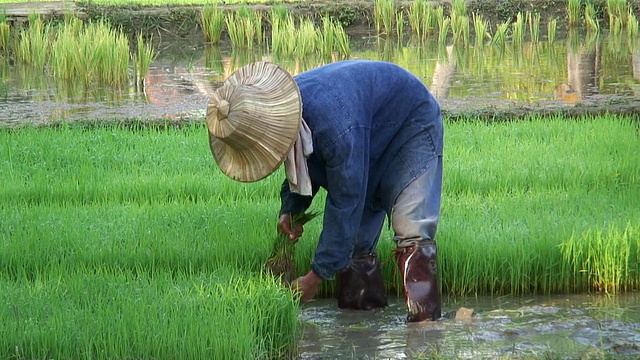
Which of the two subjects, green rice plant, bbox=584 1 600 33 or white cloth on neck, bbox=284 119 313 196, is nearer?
white cloth on neck, bbox=284 119 313 196

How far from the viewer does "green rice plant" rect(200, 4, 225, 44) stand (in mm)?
13336

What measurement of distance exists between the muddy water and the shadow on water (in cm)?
351

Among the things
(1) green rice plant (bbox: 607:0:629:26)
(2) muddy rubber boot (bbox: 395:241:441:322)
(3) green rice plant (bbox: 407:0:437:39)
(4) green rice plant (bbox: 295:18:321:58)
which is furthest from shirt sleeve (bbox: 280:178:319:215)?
(1) green rice plant (bbox: 607:0:629:26)

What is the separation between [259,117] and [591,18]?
11093mm

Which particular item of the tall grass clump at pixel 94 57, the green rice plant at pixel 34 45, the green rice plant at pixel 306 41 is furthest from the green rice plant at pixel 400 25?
the tall grass clump at pixel 94 57

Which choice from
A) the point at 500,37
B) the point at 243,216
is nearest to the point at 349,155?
the point at 243,216

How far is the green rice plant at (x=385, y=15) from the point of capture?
13711mm

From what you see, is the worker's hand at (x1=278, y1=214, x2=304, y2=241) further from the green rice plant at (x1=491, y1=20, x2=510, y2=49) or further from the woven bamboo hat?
the green rice plant at (x1=491, y1=20, x2=510, y2=49)

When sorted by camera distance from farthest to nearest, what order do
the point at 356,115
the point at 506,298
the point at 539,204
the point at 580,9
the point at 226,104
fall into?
the point at 580,9 → the point at 539,204 → the point at 506,298 → the point at 356,115 → the point at 226,104

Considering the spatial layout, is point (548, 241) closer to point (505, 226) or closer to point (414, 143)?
point (505, 226)

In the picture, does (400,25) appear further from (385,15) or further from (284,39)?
(284,39)

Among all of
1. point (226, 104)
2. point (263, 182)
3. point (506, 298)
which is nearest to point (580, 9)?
point (263, 182)

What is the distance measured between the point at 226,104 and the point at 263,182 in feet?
7.47

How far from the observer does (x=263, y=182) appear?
5617mm
